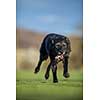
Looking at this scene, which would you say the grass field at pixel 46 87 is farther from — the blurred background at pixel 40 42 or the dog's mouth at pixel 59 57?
the dog's mouth at pixel 59 57

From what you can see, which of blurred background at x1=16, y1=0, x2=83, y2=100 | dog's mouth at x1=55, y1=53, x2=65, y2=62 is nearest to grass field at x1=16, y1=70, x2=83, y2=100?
blurred background at x1=16, y1=0, x2=83, y2=100

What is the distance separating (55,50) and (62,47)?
63mm

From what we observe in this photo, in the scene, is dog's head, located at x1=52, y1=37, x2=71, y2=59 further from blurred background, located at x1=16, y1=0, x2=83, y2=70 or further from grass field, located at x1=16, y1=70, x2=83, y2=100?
grass field, located at x1=16, y1=70, x2=83, y2=100

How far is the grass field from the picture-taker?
2.25 meters

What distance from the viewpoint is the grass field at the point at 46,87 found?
2248mm

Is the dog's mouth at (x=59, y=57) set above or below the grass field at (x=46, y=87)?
above

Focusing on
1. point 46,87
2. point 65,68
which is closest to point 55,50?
point 65,68

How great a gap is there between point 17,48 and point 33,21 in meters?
0.26

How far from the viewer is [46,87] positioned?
7.39ft

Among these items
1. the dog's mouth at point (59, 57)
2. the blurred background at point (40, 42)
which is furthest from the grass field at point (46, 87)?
the dog's mouth at point (59, 57)

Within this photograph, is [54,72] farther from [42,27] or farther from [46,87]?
[42,27]
